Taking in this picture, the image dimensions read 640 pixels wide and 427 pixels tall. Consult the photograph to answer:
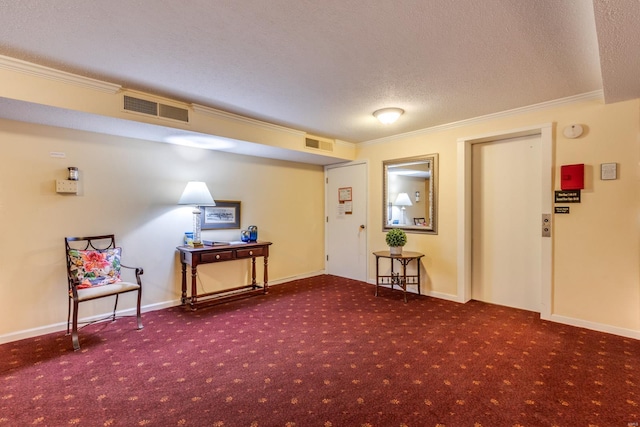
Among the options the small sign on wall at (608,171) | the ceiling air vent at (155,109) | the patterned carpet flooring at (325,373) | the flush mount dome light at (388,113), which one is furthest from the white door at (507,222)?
the ceiling air vent at (155,109)

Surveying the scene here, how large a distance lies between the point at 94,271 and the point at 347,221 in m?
3.58

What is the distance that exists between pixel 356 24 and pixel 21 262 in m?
3.60

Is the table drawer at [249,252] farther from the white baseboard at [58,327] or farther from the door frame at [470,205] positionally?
the door frame at [470,205]

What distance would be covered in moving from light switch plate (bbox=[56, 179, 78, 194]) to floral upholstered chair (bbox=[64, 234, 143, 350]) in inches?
18.6

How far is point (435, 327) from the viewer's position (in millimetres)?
3158

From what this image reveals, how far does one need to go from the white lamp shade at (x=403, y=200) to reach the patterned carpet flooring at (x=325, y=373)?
5.65ft

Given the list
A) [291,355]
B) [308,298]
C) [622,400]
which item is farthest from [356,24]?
[308,298]

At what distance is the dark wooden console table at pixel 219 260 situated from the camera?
370 cm

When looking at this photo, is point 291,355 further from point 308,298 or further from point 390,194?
point 390,194

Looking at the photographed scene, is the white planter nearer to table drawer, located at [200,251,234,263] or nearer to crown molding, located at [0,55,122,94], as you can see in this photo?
table drawer, located at [200,251,234,263]

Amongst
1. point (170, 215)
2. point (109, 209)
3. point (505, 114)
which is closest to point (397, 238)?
point (505, 114)

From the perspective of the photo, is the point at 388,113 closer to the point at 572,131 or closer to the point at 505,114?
the point at 505,114

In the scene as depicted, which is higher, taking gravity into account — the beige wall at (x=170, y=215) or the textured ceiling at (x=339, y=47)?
the textured ceiling at (x=339, y=47)

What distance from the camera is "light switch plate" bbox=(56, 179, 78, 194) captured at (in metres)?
3.09
